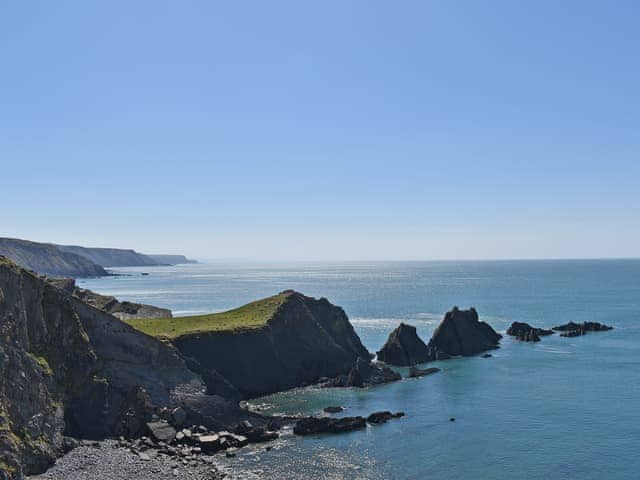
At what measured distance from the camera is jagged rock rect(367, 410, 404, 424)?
211 ft

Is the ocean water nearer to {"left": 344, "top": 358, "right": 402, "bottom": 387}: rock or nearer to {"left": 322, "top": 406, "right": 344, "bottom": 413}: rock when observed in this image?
{"left": 322, "top": 406, "right": 344, "bottom": 413}: rock

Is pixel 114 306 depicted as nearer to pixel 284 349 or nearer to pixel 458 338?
pixel 284 349

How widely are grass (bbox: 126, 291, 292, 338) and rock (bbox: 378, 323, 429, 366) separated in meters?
23.1

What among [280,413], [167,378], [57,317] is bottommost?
[280,413]

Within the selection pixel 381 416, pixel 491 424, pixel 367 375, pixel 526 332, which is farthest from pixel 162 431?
pixel 526 332

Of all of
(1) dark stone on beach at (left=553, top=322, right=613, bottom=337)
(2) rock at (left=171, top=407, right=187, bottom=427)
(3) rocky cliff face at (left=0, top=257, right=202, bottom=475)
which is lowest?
(2) rock at (left=171, top=407, right=187, bottom=427)

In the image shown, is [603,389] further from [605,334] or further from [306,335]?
[605,334]

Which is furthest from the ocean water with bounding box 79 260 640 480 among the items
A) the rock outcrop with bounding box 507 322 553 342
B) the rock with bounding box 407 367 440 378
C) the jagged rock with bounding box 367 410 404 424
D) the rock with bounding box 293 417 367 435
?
the rock outcrop with bounding box 507 322 553 342

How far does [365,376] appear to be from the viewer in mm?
86438

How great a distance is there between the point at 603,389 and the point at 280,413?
48502 mm

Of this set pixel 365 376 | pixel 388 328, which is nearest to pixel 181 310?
pixel 388 328

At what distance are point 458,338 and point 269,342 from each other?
47.4 metres

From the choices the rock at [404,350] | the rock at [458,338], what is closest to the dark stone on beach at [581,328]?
the rock at [458,338]

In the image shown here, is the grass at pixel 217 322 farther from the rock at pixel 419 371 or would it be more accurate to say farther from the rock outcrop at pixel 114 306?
the rock at pixel 419 371
